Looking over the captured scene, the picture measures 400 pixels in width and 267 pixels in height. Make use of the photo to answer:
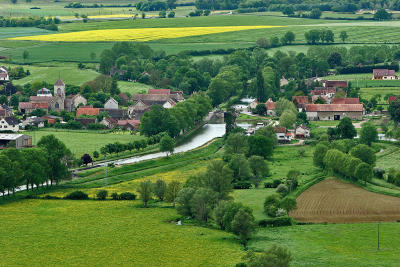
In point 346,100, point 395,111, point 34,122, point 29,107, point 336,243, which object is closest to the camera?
point 336,243

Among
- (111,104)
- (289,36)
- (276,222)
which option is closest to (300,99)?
(111,104)

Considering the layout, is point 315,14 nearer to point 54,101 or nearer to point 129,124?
point 54,101

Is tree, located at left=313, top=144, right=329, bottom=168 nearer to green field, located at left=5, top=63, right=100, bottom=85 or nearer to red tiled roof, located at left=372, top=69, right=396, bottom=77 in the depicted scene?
red tiled roof, located at left=372, top=69, right=396, bottom=77

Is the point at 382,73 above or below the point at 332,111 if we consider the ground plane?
above

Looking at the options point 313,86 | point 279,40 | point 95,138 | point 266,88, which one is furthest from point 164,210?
point 279,40

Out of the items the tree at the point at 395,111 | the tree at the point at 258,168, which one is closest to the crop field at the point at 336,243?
the tree at the point at 258,168

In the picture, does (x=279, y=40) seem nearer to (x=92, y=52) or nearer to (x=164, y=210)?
(x=92, y=52)
